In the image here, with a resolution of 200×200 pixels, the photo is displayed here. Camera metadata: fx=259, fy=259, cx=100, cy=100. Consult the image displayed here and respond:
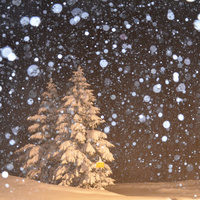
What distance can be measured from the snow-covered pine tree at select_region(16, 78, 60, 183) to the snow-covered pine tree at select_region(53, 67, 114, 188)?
4.74 feet

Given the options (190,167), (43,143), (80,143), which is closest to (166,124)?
(190,167)

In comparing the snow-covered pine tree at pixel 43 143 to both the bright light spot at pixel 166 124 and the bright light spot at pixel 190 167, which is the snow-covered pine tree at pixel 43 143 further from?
the bright light spot at pixel 190 167

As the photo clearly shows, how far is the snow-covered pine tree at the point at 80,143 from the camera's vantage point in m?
14.7

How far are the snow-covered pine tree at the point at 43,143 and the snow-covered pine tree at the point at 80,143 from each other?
1.45 m

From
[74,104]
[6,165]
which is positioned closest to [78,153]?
[74,104]

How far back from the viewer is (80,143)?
51.2 feet

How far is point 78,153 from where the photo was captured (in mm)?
14711

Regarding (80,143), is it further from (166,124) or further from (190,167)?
(190,167)

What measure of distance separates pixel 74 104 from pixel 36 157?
4892mm

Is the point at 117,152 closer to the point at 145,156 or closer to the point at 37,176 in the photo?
the point at 145,156

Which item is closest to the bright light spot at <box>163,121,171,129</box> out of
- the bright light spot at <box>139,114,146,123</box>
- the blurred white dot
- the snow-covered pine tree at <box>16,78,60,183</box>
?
the blurred white dot

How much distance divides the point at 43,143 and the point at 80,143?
4.44 meters

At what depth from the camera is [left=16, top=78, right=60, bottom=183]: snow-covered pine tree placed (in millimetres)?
17594

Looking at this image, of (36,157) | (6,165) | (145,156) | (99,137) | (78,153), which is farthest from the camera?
(145,156)
